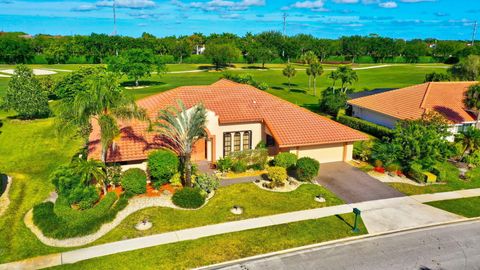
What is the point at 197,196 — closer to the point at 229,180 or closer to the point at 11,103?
the point at 229,180

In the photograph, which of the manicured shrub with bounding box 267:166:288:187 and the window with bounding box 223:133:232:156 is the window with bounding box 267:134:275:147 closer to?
the window with bounding box 223:133:232:156

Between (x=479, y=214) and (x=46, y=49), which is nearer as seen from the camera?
(x=479, y=214)

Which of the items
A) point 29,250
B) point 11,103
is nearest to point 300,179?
point 29,250

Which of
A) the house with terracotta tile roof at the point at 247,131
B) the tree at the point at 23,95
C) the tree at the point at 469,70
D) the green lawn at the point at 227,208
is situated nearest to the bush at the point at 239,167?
the house with terracotta tile roof at the point at 247,131

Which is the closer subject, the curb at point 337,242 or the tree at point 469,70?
the curb at point 337,242

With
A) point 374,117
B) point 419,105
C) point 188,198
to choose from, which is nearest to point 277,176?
point 188,198

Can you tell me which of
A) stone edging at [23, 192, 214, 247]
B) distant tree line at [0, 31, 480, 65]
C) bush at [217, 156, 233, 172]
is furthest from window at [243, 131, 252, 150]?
distant tree line at [0, 31, 480, 65]

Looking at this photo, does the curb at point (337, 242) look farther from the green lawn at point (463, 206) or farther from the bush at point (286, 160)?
the bush at point (286, 160)
